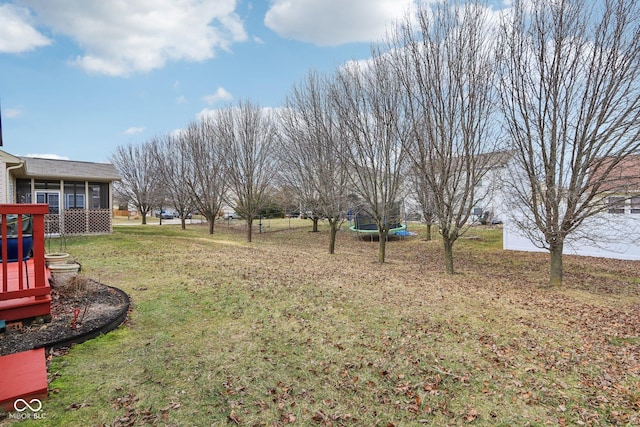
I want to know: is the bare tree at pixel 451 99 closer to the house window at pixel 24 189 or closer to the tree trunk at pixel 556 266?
the tree trunk at pixel 556 266

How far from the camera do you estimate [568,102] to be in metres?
7.98

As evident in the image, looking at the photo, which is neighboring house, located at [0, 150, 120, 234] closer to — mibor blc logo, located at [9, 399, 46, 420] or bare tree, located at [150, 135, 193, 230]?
bare tree, located at [150, 135, 193, 230]

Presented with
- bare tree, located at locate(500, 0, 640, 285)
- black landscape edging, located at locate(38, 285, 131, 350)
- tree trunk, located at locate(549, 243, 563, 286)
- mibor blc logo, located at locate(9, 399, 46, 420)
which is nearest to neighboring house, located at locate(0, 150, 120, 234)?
black landscape edging, located at locate(38, 285, 131, 350)

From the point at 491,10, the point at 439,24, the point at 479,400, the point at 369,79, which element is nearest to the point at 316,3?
the point at 369,79

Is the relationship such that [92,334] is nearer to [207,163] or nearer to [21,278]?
[21,278]

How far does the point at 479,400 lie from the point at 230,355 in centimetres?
290

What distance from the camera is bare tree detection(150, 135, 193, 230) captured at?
23.9 metres

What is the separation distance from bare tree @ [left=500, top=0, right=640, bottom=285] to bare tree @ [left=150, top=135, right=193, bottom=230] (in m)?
21.1

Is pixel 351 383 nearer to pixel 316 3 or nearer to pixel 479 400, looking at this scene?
pixel 479 400

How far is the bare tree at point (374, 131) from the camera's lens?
11312mm

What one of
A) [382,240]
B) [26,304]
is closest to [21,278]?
[26,304]

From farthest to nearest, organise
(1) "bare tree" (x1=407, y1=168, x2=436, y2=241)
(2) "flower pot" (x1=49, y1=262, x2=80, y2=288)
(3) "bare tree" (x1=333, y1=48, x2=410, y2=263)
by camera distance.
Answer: (3) "bare tree" (x1=333, y1=48, x2=410, y2=263), (1) "bare tree" (x1=407, y1=168, x2=436, y2=241), (2) "flower pot" (x1=49, y1=262, x2=80, y2=288)

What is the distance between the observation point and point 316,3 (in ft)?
35.0

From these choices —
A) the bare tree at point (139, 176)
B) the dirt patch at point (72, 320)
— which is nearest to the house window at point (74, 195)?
the bare tree at point (139, 176)
